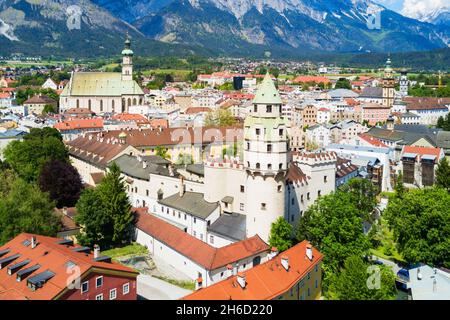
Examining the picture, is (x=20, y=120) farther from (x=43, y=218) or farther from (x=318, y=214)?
(x=318, y=214)

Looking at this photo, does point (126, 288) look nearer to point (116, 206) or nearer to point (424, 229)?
point (116, 206)

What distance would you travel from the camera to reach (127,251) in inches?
1634

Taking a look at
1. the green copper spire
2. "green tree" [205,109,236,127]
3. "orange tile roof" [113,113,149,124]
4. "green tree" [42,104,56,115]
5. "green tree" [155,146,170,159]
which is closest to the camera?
the green copper spire

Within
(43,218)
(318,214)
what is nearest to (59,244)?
(43,218)

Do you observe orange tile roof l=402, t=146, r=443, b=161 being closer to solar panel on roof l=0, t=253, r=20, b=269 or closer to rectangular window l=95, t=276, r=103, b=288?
rectangular window l=95, t=276, r=103, b=288

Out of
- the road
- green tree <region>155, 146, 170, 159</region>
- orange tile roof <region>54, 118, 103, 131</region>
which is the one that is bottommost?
the road

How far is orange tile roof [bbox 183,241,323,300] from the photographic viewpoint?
952 inches

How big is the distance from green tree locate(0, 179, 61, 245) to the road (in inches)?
325

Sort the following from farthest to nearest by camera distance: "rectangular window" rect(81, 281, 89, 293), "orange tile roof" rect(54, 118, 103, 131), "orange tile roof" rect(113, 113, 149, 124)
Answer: "orange tile roof" rect(113, 113, 149, 124)
"orange tile roof" rect(54, 118, 103, 131)
"rectangular window" rect(81, 281, 89, 293)

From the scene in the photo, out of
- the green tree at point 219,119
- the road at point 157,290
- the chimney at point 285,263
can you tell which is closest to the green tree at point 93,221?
the road at point 157,290

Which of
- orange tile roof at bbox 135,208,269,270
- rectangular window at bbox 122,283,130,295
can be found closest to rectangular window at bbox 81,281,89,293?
rectangular window at bbox 122,283,130,295

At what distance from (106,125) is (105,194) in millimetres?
50103

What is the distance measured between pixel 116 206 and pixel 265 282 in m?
19.5

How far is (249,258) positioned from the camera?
3550 cm
